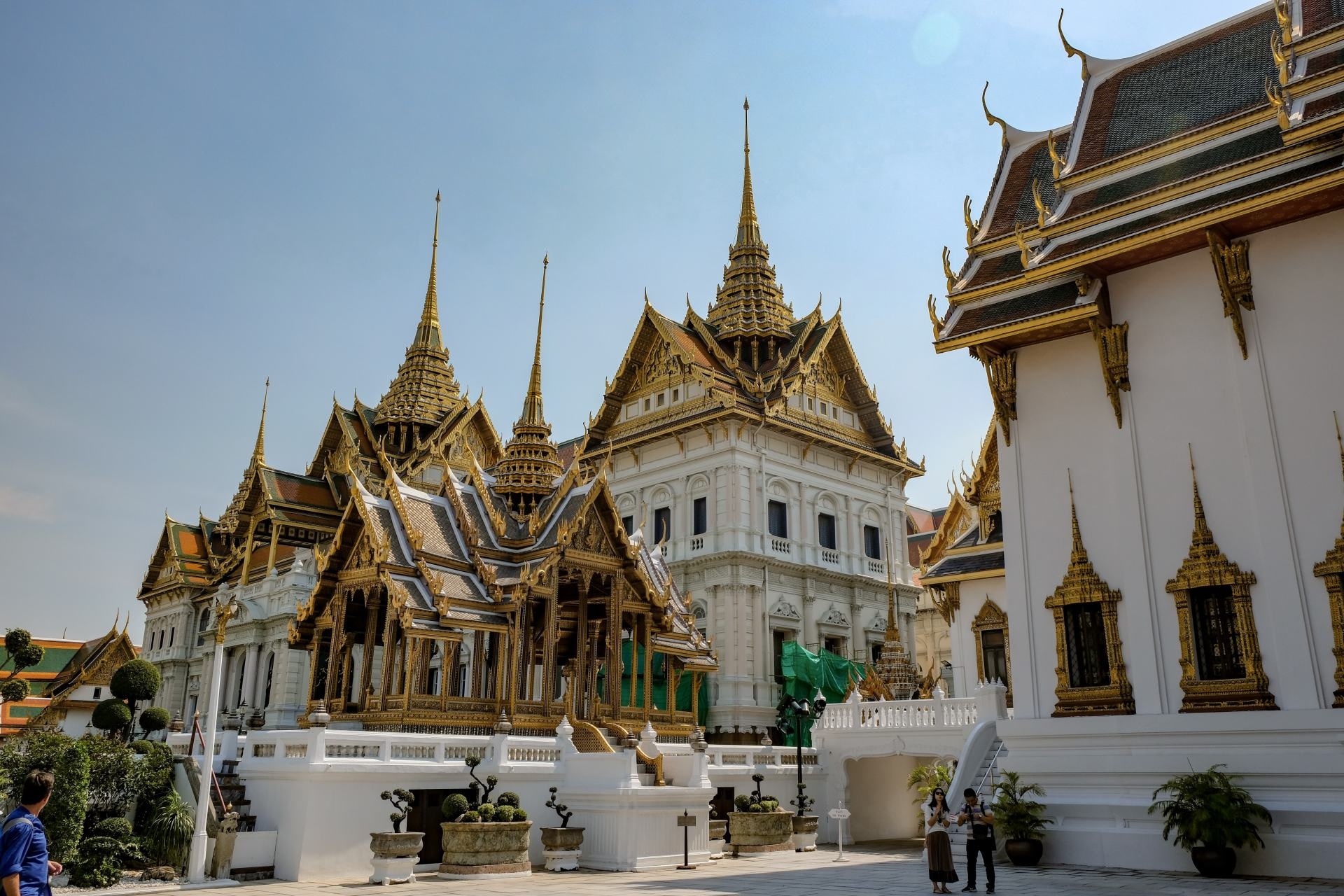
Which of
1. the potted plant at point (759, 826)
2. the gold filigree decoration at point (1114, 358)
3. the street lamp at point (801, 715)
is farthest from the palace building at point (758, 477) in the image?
the gold filigree decoration at point (1114, 358)

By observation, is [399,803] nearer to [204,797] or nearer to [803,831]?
[204,797]

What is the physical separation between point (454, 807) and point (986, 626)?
13.1 meters

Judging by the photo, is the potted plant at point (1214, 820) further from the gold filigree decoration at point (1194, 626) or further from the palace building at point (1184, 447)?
the gold filigree decoration at point (1194, 626)

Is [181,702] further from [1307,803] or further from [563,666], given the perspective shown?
[1307,803]

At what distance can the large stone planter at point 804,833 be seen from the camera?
663 inches

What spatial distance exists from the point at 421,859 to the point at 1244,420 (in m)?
11.5

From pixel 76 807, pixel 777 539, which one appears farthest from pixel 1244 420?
pixel 777 539

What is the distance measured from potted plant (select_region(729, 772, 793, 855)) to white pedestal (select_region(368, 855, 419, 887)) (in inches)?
221

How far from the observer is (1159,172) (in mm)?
14008

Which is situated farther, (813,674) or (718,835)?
(813,674)

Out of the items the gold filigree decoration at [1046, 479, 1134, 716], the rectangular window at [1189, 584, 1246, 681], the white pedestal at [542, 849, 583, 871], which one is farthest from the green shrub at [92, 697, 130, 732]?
the rectangular window at [1189, 584, 1246, 681]

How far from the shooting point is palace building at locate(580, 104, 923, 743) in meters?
31.7

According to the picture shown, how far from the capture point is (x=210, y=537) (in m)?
55.2

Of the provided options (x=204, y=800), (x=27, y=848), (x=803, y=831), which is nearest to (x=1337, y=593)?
(x=803, y=831)
